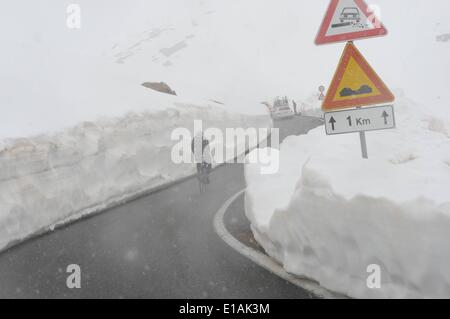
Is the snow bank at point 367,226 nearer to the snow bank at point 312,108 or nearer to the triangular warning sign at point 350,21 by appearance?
the triangular warning sign at point 350,21

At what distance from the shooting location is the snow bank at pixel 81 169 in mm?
8250

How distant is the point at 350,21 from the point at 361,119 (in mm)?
1129

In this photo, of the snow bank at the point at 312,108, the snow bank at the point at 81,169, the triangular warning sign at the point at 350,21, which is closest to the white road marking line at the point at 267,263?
the triangular warning sign at the point at 350,21

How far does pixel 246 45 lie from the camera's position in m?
112

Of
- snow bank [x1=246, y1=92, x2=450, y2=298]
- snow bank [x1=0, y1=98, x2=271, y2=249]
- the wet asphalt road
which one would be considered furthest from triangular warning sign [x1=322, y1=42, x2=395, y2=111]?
snow bank [x1=0, y1=98, x2=271, y2=249]

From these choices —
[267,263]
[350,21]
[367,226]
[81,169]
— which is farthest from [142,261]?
[81,169]

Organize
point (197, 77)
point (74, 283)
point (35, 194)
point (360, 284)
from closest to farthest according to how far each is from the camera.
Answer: point (360, 284)
point (74, 283)
point (35, 194)
point (197, 77)

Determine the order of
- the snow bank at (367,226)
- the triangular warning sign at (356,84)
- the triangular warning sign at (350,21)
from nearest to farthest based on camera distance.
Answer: the snow bank at (367,226) < the triangular warning sign at (356,84) < the triangular warning sign at (350,21)

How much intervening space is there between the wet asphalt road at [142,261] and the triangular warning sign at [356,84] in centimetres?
218

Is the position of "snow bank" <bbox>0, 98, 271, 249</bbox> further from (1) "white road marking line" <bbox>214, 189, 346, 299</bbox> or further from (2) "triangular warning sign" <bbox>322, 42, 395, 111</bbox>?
(2) "triangular warning sign" <bbox>322, 42, 395, 111</bbox>

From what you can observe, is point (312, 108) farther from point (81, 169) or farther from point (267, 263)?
point (267, 263)
